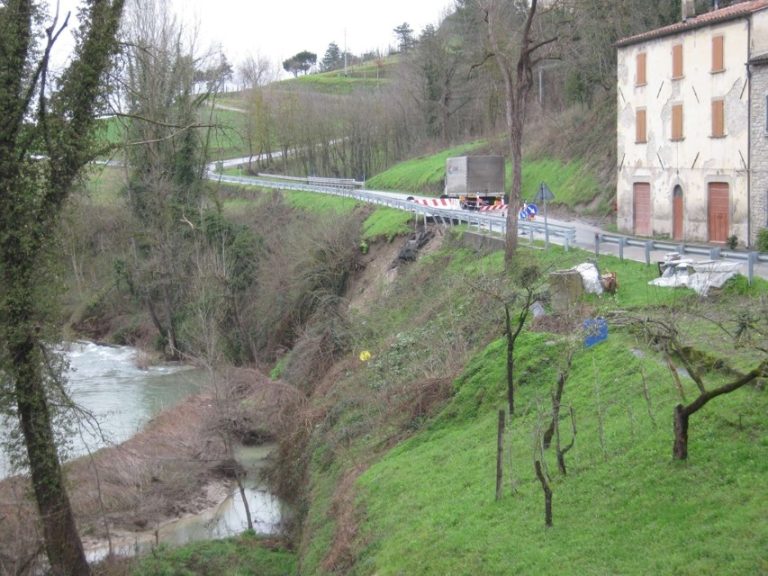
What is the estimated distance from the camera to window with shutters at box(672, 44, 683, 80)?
1340 inches

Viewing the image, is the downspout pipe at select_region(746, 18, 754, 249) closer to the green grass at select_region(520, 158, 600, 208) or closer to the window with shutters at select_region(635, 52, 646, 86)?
the window with shutters at select_region(635, 52, 646, 86)

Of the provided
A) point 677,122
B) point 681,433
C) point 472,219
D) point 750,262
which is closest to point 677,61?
point 677,122

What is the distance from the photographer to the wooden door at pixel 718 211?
1264 inches

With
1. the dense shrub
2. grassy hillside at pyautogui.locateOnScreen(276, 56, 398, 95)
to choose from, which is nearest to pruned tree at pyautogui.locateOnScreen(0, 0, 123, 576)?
the dense shrub

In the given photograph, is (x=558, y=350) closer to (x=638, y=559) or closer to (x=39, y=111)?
(x=638, y=559)

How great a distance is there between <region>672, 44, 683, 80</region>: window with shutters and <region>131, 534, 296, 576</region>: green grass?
78.9 ft

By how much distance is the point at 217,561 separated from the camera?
62.5ft

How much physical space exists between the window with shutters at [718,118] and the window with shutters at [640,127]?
14.3 feet

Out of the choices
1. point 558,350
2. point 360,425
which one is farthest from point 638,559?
point 360,425

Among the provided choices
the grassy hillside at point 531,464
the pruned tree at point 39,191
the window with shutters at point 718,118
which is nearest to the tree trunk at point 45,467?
the pruned tree at point 39,191

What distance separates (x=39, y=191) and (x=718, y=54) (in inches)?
966

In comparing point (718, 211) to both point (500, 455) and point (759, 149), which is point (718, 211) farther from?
point (500, 455)

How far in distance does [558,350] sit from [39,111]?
11158 millimetres

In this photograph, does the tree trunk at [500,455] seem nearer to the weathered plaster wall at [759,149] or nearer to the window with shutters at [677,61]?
the weathered plaster wall at [759,149]
